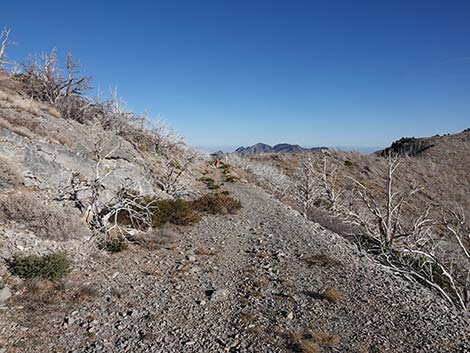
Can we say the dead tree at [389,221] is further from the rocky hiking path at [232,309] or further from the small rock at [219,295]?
the small rock at [219,295]

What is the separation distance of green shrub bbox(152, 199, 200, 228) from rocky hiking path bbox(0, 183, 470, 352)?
2208 millimetres

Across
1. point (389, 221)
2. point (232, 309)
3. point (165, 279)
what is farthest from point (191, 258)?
point (389, 221)

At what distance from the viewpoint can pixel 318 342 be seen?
5.36 meters

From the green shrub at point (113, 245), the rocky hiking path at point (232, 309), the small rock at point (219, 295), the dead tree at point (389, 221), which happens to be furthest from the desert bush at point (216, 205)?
the small rock at point (219, 295)

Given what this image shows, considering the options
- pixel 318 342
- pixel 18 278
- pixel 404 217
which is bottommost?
pixel 404 217

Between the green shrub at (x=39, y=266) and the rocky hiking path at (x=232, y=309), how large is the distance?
0.36 metres

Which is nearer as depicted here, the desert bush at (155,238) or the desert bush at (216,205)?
the desert bush at (155,238)

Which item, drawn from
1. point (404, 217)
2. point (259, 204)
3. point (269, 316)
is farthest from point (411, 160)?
point (269, 316)

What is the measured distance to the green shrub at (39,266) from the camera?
652 centimetres

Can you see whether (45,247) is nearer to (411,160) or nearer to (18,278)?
(18,278)

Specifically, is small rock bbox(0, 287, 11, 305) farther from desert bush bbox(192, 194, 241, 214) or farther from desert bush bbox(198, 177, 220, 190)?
desert bush bbox(198, 177, 220, 190)

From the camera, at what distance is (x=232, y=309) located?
254 inches

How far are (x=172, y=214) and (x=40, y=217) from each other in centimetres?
508

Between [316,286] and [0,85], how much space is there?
65.6 ft
